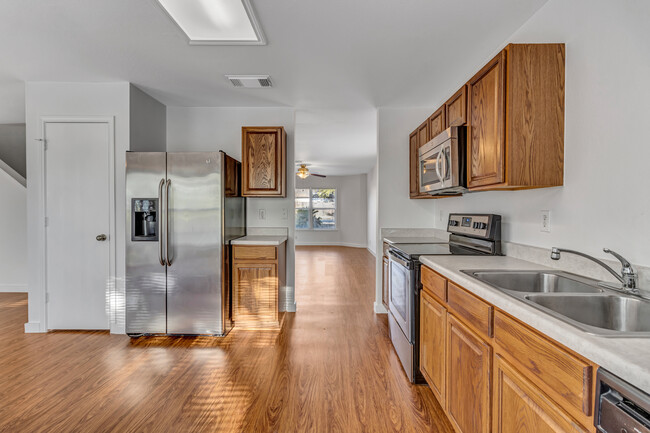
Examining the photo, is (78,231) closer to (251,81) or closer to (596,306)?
(251,81)

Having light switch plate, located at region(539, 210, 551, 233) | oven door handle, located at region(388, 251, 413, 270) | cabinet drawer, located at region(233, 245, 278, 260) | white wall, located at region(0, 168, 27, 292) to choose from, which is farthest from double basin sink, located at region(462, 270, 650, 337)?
white wall, located at region(0, 168, 27, 292)

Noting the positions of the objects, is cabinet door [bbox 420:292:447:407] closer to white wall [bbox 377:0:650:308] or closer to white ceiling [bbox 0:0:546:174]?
white wall [bbox 377:0:650:308]

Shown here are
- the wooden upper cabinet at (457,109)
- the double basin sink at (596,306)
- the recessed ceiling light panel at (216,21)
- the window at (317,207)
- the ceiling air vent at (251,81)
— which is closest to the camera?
the double basin sink at (596,306)

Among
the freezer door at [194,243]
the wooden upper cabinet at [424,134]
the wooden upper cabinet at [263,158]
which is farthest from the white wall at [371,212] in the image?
the freezer door at [194,243]

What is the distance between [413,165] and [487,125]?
1.72 meters

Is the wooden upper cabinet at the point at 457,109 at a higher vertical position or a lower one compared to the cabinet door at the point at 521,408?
higher

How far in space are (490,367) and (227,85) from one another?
3.15 meters

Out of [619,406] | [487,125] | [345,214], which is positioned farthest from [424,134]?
[345,214]

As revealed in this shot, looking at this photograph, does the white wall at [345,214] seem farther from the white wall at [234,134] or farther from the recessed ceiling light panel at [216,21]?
the recessed ceiling light panel at [216,21]

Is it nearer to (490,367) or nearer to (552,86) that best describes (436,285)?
(490,367)

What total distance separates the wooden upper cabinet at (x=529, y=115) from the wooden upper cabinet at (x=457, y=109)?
414 millimetres

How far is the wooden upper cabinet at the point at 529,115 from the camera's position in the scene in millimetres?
1690

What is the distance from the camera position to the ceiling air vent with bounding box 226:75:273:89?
296cm

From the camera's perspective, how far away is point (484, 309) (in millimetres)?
1365
